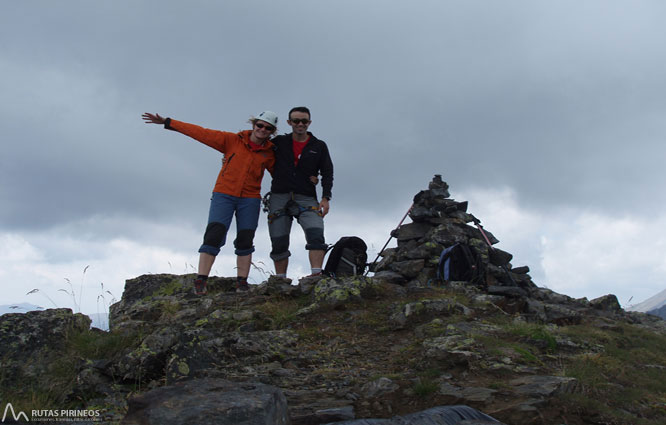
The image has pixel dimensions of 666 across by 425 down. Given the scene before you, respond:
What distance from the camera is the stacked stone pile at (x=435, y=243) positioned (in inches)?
575

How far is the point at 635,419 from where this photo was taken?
14.4ft

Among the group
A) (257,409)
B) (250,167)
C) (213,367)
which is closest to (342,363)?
(213,367)

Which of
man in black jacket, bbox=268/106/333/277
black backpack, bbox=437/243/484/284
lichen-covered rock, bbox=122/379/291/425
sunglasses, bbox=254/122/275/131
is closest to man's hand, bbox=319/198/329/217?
man in black jacket, bbox=268/106/333/277

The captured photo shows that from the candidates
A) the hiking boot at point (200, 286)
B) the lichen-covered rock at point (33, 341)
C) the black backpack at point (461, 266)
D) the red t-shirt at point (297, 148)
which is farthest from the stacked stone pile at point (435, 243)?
the lichen-covered rock at point (33, 341)

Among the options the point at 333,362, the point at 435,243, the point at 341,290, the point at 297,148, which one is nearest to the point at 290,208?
the point at 297,148

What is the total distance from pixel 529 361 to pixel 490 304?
122 inches

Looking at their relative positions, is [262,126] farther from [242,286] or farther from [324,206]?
[242,286]

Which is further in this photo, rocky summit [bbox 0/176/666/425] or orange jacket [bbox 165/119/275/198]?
orange jacket [bbox 165/119/275/198]

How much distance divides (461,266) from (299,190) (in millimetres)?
5252

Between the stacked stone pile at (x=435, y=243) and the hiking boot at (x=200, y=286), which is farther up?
the stacked stone pile at (x=435, y=243)

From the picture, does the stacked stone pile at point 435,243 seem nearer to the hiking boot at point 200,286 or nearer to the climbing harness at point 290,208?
the climbing harness at point 290,208

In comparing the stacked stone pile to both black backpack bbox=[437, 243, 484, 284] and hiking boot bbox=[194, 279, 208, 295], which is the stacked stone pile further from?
hiking boot bbox=[194, 279, 208, 295]

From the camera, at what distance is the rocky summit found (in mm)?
4211

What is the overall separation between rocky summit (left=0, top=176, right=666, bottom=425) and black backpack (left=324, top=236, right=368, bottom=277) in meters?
2.16
